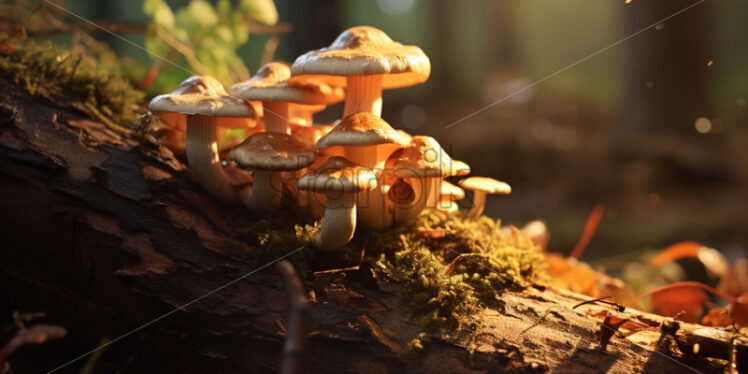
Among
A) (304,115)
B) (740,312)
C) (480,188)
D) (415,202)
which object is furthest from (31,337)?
(740,312)

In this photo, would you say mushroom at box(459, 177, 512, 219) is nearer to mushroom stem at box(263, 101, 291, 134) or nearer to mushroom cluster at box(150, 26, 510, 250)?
mushroom cluster at box(150, 26, 510, 250)

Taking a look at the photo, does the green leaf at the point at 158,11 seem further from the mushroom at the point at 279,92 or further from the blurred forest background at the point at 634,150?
the mushroom at the point at 279,92

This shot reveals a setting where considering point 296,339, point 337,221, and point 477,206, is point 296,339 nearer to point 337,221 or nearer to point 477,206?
point 337,221

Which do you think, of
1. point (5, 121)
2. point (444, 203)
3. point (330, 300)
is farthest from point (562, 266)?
point (5, 121)

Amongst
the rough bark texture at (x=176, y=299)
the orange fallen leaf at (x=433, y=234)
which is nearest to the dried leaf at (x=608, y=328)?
the rough bark texture at (x=176, y=299)

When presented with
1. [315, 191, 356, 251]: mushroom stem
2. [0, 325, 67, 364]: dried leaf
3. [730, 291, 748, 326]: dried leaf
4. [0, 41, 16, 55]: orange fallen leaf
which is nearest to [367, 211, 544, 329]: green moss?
[315, 191, 356, 251]: mushroom stem
